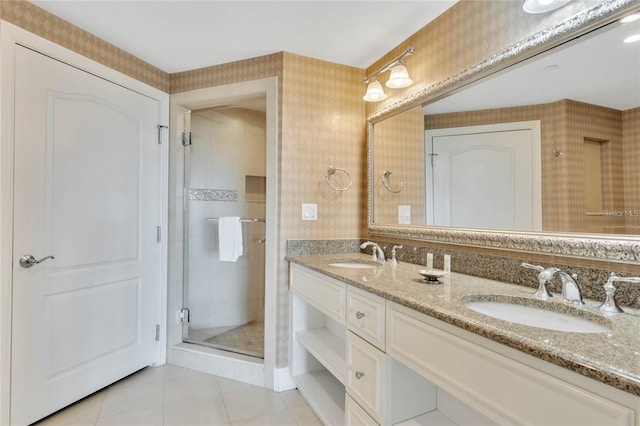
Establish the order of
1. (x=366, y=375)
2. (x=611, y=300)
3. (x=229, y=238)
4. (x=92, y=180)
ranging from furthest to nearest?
(x=229, y=238)
(x=92, y=180)
(x=366, y=375)
(x=611, y=300)

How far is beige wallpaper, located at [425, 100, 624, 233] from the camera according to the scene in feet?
3.42

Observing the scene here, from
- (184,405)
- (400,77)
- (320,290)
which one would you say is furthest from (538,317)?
(184,405)

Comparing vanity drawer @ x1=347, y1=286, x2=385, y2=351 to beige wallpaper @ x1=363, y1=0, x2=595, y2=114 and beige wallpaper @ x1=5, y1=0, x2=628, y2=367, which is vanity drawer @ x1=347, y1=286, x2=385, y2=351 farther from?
beige wallpaper @ x1=363, y1=0, x2=595, y2=114

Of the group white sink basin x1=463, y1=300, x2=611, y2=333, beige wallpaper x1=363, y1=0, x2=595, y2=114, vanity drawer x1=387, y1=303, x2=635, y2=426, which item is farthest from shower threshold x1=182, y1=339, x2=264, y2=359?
beige wallpaper x1=363, y1=0, x2=595, y2=114

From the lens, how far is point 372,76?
83.1 inches

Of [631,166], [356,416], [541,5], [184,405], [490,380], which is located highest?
[541,5]

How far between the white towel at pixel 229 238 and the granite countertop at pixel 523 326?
132 centimetres

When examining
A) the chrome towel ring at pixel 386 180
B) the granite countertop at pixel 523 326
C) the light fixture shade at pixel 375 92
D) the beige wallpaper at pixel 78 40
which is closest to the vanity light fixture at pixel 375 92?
the light fixture shade at pixel 375 92

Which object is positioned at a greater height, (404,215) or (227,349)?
(404,215)

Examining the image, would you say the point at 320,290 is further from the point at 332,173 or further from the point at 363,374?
the point at 332,173

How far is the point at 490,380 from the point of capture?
0.79 meters

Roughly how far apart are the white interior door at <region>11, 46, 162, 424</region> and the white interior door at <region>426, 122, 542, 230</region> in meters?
1.94

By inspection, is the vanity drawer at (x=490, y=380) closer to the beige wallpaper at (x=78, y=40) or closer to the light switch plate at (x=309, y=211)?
the light switch plate at (x=309, y=211)

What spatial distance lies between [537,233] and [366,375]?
2.88ft
